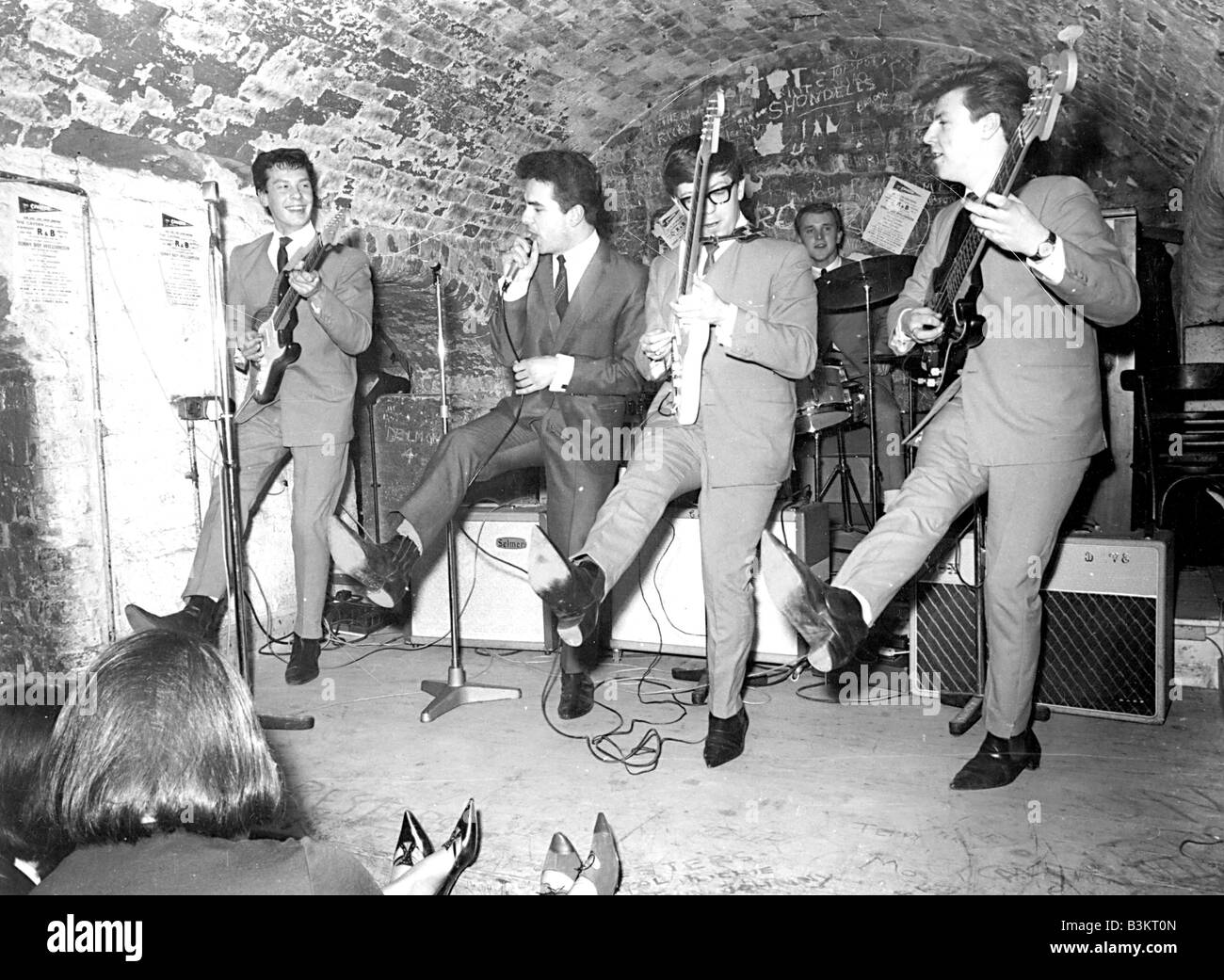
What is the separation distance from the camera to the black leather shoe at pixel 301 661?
4238mm

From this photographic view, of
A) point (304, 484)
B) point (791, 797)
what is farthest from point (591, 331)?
point (791, 797)

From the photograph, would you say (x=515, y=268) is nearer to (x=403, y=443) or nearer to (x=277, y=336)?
(x=277, y=336)

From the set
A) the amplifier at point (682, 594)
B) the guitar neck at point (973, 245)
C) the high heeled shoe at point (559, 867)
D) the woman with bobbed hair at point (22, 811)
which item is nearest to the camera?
the woman with bobbed hair at point (22, 811)

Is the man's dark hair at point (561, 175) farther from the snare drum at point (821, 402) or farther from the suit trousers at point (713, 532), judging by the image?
the snare drum at point (821, 402)

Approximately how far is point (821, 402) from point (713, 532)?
1670mm

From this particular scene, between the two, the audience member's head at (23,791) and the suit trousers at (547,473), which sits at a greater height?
the suit trousers at (547,473)

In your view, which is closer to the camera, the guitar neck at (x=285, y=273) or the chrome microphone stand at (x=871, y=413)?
the guitar neck at (x=285, y=273)

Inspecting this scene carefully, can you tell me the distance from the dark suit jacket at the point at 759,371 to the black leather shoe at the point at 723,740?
2.68 ft

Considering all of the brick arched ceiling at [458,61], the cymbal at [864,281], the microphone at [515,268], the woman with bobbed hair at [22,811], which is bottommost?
the woman with bobbed hair at [22,811]

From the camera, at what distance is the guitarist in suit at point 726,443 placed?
3.12 metres

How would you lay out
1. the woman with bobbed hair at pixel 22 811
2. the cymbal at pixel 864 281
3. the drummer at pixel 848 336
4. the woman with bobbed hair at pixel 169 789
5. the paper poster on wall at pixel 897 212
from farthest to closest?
1. the paper poster on wall at pixel 897 212
2. the drummer at pixel 848 336
3. the cymbal at pixel 864 281
4. the woman with bobbed hair at pixel 22 811
5. the woman with bobbed hair at pixel 169 789

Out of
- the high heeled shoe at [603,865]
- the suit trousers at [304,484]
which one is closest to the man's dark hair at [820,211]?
the suit trousers at [304,484]

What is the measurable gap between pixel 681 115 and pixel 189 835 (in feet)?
22.6
